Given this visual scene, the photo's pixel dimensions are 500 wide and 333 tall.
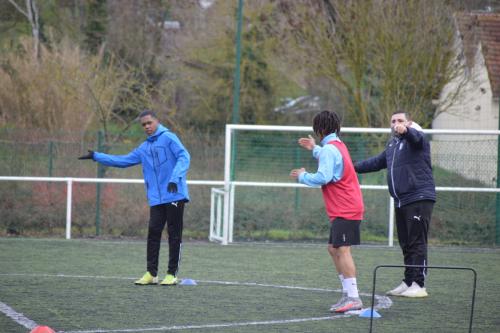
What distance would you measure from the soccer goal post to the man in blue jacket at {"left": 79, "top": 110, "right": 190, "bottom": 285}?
4876 millimetres

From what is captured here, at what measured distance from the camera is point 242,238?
1595cm

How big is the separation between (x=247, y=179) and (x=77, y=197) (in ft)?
10.4

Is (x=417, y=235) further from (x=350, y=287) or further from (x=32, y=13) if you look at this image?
(x=32, y=13)

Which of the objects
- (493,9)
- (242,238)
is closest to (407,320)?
(242,238)

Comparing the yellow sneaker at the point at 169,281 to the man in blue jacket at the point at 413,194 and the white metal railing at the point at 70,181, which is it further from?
the white metal railing at the point at 70,181

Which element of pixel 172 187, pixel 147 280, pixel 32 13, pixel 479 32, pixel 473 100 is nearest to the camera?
pixel 172 187

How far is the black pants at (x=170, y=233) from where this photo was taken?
10.0 meters

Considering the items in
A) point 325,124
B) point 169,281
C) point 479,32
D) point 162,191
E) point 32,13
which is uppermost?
point 32,13

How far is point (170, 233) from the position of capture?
10.1 meters

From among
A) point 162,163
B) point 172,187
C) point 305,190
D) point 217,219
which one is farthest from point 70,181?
point 172,187

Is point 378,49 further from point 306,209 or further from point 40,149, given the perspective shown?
point 40,149

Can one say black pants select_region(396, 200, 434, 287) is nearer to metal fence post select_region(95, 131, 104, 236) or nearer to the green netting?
the green netting

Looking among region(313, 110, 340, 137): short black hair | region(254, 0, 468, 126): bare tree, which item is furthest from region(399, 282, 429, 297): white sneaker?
region(254, 0, 468, 126): bare tree

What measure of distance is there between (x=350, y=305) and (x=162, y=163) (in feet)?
10.00
